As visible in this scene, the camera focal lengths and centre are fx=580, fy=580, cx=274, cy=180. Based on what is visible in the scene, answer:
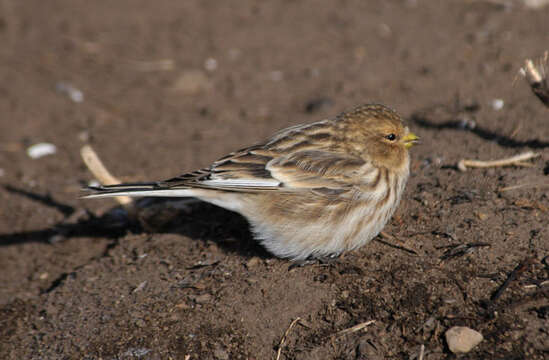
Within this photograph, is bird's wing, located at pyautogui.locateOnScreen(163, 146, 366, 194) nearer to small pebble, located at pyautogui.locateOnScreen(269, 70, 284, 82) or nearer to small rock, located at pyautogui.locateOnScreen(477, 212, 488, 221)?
small rock, located at pyautogui.locateOnScreen(477, 212, 488, 221)

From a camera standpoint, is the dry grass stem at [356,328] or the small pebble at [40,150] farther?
the small pebble at [40,150]

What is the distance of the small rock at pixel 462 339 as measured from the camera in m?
3.46

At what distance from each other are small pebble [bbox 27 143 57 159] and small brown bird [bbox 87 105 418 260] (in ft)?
12.3

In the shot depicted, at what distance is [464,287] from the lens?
384cm

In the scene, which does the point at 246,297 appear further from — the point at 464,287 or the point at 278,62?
the point at 278,62

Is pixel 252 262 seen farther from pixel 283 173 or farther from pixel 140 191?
pixel 140 191

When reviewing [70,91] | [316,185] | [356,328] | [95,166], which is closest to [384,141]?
[316,185]

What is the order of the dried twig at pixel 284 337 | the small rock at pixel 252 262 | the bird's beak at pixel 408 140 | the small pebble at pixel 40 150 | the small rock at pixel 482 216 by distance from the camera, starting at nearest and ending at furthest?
1. the dried twig at pixel 284 337
2. the small rock at pixel 482 216
3. the small rock at pixel 252 262
4. the bird's beak at pixel 408 140
5. the small pebble at pixel 40 150

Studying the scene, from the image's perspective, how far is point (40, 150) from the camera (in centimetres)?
773

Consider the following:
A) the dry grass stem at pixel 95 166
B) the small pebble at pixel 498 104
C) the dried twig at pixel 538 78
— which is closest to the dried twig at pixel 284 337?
the dry grass stem at pixel 95 166

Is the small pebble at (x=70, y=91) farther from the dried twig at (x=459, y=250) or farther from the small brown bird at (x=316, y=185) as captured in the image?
the dried twig at (x=459, y=250)

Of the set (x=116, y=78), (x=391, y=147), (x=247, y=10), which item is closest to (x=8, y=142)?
(x=116, y=78)

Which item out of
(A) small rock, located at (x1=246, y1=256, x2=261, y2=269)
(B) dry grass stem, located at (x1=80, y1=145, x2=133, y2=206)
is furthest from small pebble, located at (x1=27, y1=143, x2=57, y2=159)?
(A) small rock, located at (x1=246, y1=256, x2=261, y2=269)

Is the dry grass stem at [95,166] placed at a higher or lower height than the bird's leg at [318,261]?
higher
